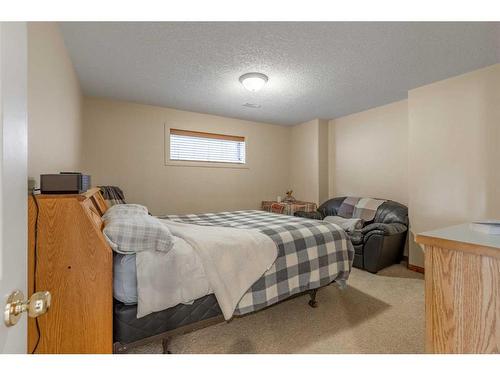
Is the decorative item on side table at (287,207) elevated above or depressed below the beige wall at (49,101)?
below

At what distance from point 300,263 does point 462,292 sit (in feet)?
3.77

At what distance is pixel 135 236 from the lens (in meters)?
1.33

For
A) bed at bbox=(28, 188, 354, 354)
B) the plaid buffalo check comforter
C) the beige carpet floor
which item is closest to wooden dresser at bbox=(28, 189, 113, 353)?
bed at bbox=(28, 188, 354, 354)

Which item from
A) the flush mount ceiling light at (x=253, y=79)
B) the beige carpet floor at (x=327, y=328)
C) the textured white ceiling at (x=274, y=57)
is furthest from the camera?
the flush mount ceiling light at (x=253, y=79)

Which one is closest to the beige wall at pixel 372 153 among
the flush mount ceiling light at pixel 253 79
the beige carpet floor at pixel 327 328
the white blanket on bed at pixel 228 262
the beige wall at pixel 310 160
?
the beige wall at pixel 310 160

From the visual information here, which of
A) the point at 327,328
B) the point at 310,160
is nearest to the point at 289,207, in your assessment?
the point at 310,160

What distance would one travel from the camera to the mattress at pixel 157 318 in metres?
1.30

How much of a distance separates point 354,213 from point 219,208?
231 cm

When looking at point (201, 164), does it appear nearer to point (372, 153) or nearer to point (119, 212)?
point (119, 212)

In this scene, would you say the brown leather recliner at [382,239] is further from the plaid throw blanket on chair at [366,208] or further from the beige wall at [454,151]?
the beige wall at [454,151]

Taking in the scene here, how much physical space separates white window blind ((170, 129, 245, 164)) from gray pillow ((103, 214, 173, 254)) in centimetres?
267

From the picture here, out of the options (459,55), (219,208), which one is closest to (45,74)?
(219,208)

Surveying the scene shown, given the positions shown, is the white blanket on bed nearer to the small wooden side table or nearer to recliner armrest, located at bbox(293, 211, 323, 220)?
recliner armrest, located at bbox(293, 211, 323, 220)

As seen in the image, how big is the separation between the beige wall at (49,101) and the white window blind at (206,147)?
5.15 ft
